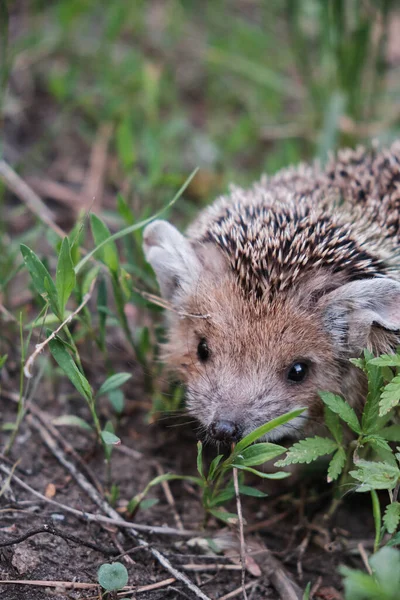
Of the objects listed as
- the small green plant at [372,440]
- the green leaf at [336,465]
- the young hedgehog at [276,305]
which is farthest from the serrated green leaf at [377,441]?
the young hedgehog at [276,305]

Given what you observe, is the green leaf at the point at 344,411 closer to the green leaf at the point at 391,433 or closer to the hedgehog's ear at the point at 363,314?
the green leaf at the point at 391,433

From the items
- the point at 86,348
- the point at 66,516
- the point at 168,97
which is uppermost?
the point at 168,97

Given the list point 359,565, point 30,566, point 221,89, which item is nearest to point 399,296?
point 359,565

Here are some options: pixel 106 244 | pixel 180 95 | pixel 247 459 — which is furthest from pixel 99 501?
pixel 180 95

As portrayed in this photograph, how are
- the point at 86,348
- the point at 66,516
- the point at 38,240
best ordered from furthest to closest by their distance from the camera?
1. the point at 38,240
2. the point at 86,348
3. the point at 66,516

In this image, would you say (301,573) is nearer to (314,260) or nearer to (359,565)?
(359,565)

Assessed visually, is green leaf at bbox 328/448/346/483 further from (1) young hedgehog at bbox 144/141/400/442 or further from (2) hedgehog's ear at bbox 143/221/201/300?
(2) hedgehog's ear at bbox 143/221/201/300

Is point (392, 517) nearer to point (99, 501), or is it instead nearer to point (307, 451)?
point (307, 451)
